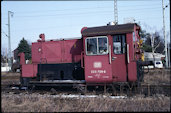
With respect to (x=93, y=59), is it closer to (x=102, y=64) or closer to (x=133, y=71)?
(x=102, y=64)

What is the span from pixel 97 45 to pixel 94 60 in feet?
2.71

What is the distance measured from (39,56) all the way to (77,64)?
3233 millimetres

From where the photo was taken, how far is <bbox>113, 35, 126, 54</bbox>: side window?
9.57 metres

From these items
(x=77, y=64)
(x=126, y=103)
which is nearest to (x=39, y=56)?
(x=77, y=64)

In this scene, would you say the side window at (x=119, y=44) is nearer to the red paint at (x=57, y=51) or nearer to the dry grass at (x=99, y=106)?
the red paint at (x=57, y=51)

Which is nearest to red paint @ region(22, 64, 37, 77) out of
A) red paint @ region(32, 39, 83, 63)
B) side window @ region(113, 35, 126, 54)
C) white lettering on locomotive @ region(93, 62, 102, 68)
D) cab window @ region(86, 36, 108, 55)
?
red paint @ region(32, 39, 83, 63)

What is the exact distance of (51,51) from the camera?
12328 mm

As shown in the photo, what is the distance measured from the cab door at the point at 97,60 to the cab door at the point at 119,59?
0.30 meters

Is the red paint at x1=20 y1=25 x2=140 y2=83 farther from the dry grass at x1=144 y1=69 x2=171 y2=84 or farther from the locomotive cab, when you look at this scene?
the dry grass at x1=144 y1=69 x2=171 y2=84

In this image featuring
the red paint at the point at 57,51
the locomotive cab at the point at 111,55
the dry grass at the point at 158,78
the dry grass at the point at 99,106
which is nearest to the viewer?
the dry grass at the point at 99,106

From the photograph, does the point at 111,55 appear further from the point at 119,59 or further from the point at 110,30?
the point at 110,30

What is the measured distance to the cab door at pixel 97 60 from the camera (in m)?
9.70

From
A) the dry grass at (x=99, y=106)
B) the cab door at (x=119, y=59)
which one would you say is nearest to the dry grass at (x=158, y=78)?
the cab door at (x=119, y=59)

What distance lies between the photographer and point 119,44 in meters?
9.64
